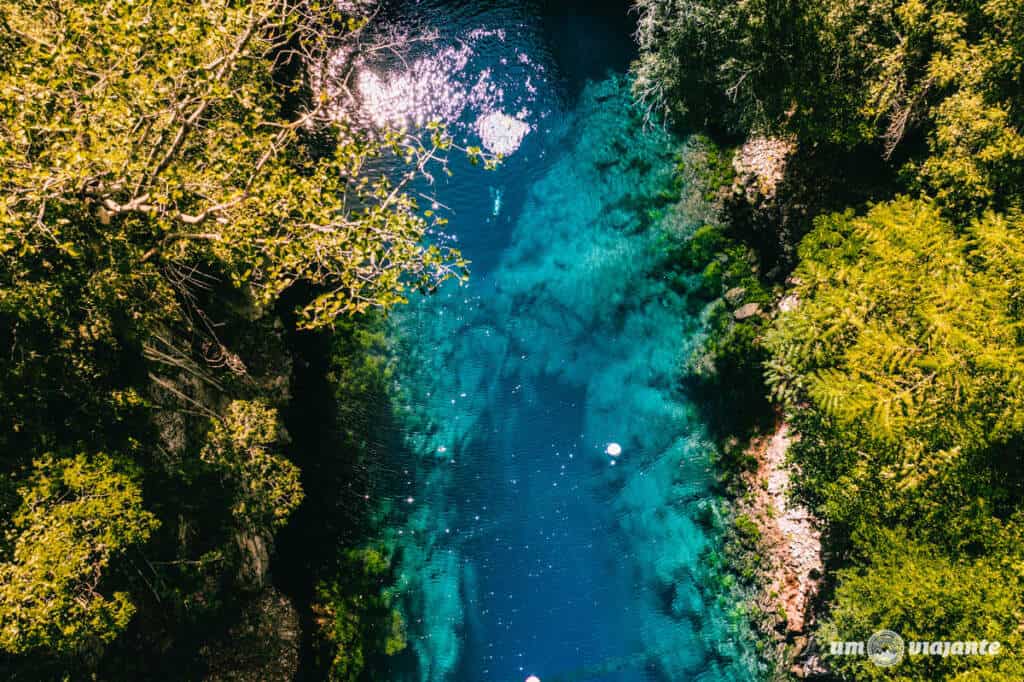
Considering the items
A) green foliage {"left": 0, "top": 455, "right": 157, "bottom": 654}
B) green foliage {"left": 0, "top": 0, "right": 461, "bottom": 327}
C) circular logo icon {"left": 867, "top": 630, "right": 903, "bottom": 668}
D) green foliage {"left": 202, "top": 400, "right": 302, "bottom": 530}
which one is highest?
green foliage {"left": 0, "top": 0, "right": 461, "bottom": 327}

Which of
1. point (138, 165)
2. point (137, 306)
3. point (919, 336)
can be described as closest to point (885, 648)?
point (919, 336)

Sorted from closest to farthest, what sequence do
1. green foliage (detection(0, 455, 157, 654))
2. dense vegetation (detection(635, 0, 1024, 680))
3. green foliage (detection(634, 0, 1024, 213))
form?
1. green foliage (detection(0, 455, 157, 654))
2. dense vegetation (detection(635, 0, 1024, 680))
3. green foliage (detection(634, 0, 1024, 213))

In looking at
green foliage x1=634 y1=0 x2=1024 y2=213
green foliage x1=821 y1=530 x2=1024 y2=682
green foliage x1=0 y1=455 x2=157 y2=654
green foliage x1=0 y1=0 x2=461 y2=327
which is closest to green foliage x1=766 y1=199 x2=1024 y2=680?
green foliage x1=821 y1=530 x2=1024 y2=682

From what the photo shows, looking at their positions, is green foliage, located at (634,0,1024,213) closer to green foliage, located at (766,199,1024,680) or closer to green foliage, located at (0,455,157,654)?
green foliage, located at (766,199,1024,680)

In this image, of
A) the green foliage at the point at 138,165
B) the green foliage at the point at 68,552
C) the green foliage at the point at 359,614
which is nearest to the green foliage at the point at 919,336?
the green foliage at the point at 138,165

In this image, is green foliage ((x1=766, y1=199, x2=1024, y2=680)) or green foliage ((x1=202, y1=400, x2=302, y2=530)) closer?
green foliage ((x1=766, y1=199, x2=1024, y2=680))

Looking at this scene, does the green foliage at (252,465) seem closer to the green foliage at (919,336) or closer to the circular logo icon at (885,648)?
the green foliage at (919,336)

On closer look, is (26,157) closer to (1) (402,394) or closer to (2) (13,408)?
(2) (13,408)
